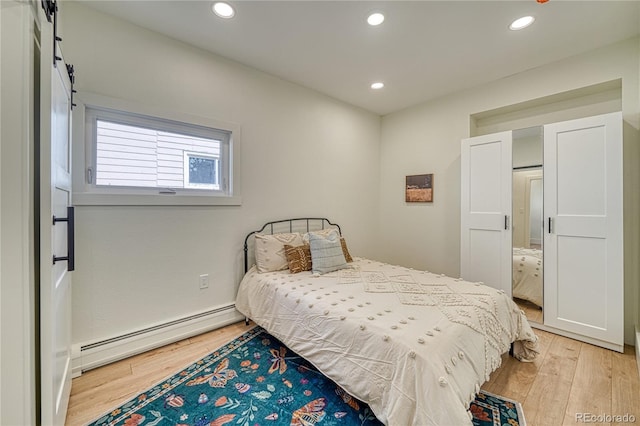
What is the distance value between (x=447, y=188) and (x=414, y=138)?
0.89 m

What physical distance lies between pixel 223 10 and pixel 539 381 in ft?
11.7

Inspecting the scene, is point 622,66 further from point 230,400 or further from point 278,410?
point 230,400

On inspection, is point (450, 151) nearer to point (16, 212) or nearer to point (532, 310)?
point (532, 310)

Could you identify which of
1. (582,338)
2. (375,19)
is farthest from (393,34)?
(582,338)

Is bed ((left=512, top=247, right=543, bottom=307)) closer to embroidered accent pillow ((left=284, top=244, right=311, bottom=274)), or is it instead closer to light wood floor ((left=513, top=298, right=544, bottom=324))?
light wood floor ((left=513, top=298, right=544, bottom=324))

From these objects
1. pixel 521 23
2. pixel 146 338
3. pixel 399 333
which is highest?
pixel 521 23

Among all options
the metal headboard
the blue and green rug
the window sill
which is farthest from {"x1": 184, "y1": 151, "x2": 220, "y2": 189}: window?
the blue and green rug

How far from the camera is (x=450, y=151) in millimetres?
3391

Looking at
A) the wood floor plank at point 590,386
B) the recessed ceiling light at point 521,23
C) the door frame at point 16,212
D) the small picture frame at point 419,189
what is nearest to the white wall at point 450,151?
the small picture frame at point 419,189

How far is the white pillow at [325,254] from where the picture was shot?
8.56 ft

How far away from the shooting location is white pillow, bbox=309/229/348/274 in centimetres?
261

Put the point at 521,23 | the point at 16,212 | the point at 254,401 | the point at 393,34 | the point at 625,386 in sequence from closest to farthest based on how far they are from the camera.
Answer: the point at 16,212 → the point at 254,401 → the point at 625,386 → the point at 521,23 → the point at 393,34

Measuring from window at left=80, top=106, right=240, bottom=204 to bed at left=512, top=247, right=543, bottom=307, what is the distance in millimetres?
3096

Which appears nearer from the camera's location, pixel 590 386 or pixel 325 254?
pixel 590 386
